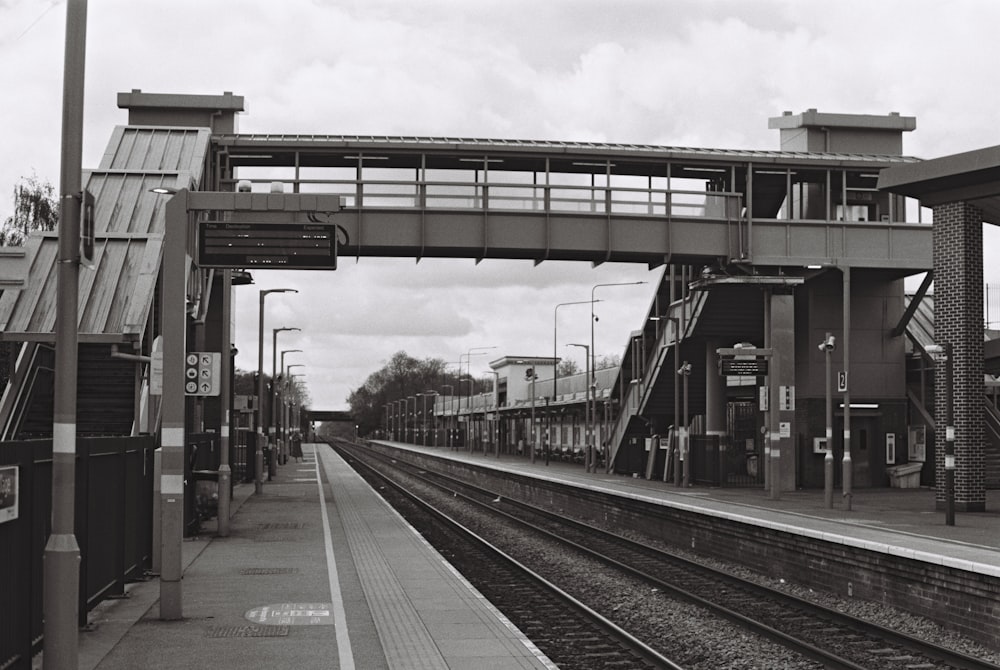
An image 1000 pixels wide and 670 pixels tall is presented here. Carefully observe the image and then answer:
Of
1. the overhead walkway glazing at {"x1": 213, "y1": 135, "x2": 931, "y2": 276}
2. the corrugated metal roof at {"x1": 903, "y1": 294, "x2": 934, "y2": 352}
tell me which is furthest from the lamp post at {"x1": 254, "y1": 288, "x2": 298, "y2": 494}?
the corrugated metal roof at {"x1": 903, "y1": 294, "x2": 934, "y2": 352}

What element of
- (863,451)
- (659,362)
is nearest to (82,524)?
(863,451)

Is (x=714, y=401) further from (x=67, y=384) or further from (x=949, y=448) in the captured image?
(x=67, y=384)

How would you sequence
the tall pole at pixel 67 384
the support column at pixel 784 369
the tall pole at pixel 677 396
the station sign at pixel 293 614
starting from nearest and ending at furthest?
1. the tall pole at pixel 67 384
2. the station sign at pixel 293 614
3. the support column at pixel 784 369
4. the tall pole at pixel 677 396

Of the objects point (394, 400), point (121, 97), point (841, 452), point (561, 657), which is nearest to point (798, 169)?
point (841, 452)

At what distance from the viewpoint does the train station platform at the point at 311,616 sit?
36.4 feet

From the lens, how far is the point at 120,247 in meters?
29.5

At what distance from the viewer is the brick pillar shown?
27281 mm

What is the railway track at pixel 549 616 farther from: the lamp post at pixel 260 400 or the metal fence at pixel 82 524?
the lamp post at pixel 260 400

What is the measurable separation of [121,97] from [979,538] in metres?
29.7

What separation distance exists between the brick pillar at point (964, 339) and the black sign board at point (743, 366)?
7340 mm

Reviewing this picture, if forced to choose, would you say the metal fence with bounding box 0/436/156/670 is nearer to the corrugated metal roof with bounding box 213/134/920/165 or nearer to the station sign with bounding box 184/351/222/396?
the station sign with bounding box 184/351/222/396

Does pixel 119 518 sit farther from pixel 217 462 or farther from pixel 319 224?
pixel 217 462

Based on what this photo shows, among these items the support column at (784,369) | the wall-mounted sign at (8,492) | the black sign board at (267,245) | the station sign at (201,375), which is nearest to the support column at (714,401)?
the support column at (784,369)

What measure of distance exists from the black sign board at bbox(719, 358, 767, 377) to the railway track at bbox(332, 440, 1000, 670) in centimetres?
1052
